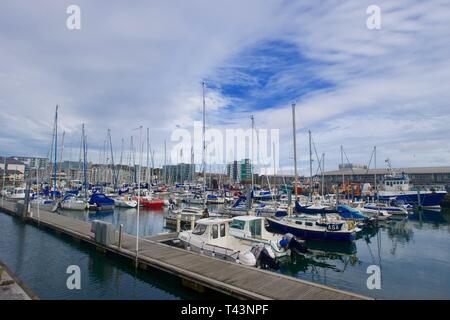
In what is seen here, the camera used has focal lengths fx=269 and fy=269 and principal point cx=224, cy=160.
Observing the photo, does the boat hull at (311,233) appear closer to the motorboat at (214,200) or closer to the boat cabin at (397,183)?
the motorboat at (214,200)

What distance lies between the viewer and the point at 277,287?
11.9 metres

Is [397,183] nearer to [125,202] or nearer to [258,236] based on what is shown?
[258,236]

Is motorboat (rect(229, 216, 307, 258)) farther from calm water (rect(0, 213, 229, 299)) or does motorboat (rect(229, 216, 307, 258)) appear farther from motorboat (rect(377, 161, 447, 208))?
motorboat (rect(377, 161, 447, 208))

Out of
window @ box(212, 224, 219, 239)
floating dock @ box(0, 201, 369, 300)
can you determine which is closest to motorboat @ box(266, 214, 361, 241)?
window @ box(212, 224, 219, 239)

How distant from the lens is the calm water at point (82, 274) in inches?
547

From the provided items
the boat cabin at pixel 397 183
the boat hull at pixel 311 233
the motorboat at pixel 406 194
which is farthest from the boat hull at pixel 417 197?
the boat hull at pixel 311 233

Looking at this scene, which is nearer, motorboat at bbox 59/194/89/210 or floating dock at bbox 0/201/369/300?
floating dock at bbox 0/201/369/300

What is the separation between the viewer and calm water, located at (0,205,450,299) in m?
14.7

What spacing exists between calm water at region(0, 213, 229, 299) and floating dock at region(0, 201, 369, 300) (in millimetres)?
574

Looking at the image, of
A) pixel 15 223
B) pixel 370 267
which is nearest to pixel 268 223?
pixel 370 267

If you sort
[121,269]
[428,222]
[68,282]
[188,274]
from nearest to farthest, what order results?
[188,274] < [68,282] < [121,269] < [428,222]

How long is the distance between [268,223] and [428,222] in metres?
27.7

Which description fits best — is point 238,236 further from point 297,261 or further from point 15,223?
point 15,223
